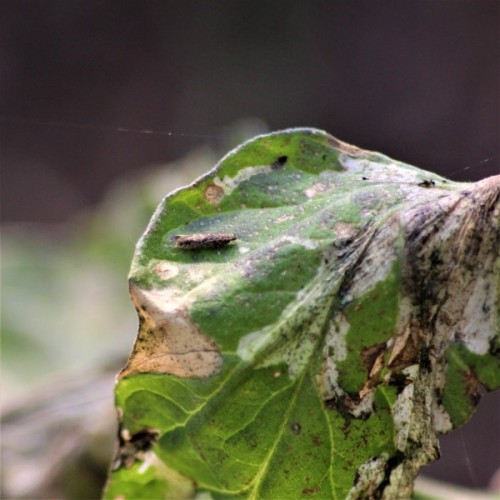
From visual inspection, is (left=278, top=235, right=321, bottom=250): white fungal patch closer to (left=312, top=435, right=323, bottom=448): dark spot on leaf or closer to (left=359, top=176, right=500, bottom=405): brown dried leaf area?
(left=359, top=176, right=500, bottom=405): brown dried leaf area

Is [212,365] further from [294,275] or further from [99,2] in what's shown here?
[99,2]

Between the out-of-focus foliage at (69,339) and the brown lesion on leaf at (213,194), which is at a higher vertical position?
the brown lesion on leaf at (213,194)

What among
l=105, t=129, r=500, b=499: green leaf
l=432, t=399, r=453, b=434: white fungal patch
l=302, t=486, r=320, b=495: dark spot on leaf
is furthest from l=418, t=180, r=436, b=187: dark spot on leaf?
l=302, t=486, r=320, b=495: dark spot on leaf

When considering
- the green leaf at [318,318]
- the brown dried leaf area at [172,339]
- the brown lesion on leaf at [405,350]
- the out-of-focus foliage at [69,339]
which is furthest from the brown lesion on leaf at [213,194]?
the out-of-focus foliage at [69,339]

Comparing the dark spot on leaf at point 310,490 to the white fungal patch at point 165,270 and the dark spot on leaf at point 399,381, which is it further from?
the white fungal patch at point 165,270

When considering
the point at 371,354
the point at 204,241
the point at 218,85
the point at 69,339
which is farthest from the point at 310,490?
the point at 218,85

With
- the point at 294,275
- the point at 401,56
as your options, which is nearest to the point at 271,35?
the point at 401,56
